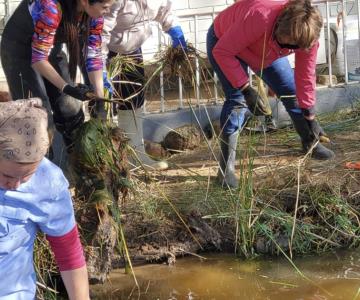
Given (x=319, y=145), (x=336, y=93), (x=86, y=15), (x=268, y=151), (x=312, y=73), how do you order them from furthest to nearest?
(x=336, y=93)
(x=268, y=151)
(x=319, y=145)
(x=312, y=73)
(x=86, y=15)

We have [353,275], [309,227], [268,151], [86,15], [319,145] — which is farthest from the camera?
[268,151]

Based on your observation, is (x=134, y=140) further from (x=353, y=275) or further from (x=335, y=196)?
(x=353, y=275)

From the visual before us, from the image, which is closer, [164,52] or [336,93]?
[164,52]

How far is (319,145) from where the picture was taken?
19.1ft

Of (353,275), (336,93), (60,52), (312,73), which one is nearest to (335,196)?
(353,275)

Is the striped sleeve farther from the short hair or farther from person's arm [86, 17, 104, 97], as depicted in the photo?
the short hair

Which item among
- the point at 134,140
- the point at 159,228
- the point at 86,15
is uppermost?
the point at 86,15

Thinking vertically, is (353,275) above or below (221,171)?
below

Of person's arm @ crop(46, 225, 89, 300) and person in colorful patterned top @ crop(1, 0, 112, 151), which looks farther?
person in colorful patterned top @ crop(1, 0, 112, 151)

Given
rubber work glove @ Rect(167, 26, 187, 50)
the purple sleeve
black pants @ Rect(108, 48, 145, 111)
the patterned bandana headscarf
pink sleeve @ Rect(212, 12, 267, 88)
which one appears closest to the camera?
the patterned bandana headscarf

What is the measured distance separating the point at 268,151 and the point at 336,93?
1738 mm

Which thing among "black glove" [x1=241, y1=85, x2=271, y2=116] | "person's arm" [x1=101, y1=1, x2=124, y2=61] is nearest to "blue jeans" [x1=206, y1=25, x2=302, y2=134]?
"black glove" [x1=241, y1=85, x2=271, y2=116]

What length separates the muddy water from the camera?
412 cm

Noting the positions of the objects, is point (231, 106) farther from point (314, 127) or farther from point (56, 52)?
point (56, 52)
